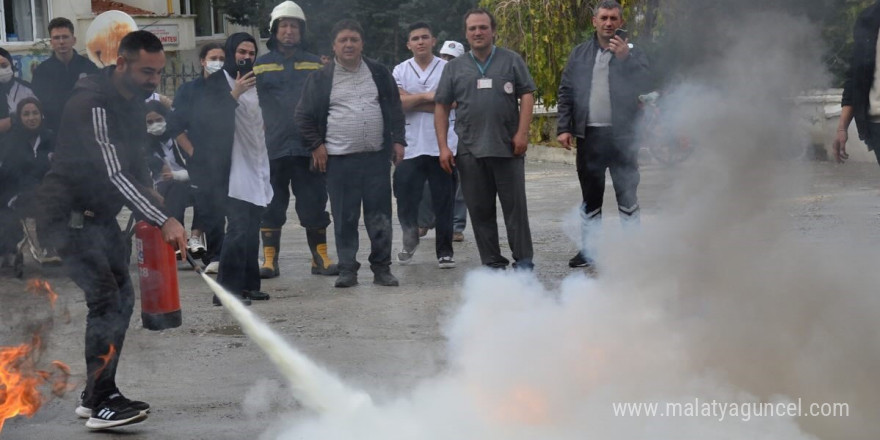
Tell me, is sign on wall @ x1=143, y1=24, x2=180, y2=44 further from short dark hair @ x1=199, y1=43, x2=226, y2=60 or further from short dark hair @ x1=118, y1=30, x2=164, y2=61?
short dark hair @ x1=118, y1=30, x2=164, y2=61

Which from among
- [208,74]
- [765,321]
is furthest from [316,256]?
[765,321]

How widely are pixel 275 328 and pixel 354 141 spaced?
1.80 metres

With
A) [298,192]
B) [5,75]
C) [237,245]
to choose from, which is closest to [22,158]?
[5,75]

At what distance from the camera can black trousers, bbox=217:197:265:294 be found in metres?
7.92

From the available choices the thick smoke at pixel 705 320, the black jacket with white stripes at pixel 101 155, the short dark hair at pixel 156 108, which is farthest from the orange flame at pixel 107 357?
the short dark hair at pixel 156 108

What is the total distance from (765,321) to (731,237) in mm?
457

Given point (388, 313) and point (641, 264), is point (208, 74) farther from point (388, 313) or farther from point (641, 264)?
point (641, 264)

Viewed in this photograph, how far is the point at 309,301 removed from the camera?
8.17 metres

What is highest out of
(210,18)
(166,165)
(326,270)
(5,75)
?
(210,18)

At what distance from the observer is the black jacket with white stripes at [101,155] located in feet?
17.4

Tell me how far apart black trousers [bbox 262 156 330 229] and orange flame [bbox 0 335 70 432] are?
12.6 feet

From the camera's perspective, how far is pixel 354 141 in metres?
8.52

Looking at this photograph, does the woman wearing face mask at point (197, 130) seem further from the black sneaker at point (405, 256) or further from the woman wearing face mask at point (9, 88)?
the woman wearing face mask at point (9, 88)

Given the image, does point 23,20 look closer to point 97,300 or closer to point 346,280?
point 346,280
